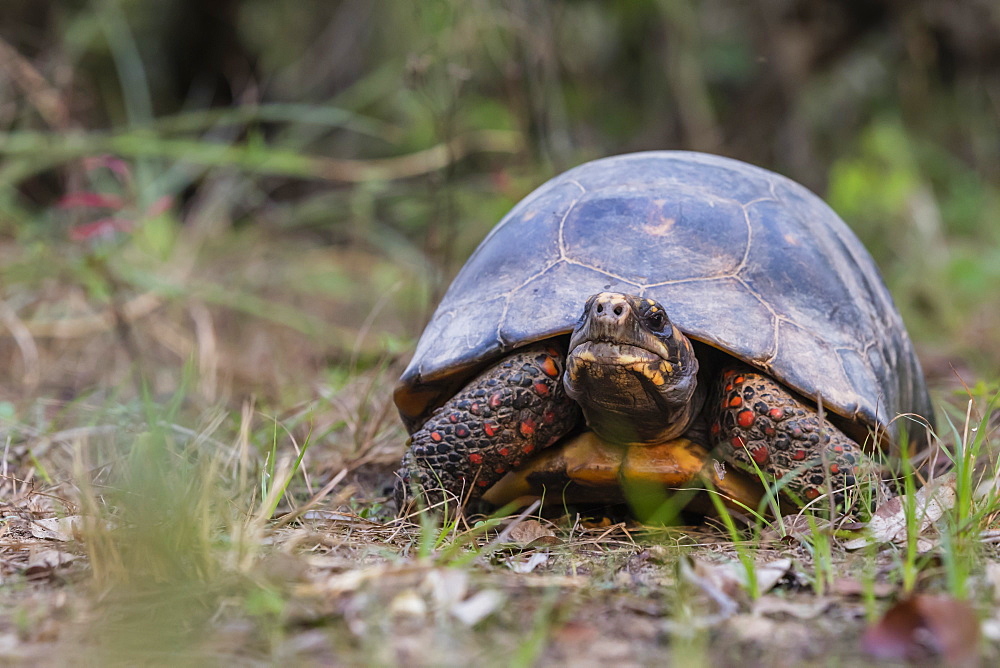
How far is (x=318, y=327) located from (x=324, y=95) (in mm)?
6102

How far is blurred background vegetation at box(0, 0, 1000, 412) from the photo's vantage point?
15.3 ft

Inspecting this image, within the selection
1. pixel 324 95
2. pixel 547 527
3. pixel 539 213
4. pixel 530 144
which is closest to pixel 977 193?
pixel 530 144

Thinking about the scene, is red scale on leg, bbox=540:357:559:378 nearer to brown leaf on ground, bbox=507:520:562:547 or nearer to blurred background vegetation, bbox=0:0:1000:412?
brown leaf on ground, bbox=507:520:562:547

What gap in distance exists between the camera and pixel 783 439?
250cm

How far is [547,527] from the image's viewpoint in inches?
98.3

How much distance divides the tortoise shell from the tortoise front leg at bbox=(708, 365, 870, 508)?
6 cm

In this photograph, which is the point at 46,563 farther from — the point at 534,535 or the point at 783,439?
the point at 783,439

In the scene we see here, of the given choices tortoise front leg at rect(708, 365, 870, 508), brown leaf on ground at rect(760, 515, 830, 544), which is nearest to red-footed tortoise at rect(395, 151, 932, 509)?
tortoise front leg at rect(708, 365, 870, 508)

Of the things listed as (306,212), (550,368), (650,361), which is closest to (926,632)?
(650,361)

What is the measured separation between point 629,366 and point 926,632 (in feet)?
3.27

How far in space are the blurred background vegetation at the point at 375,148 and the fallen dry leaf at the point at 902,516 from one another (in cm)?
184

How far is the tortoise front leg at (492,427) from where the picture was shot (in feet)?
8.50

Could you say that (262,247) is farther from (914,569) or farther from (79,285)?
(914,569)

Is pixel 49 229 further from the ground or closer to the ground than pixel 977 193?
further from the ground
